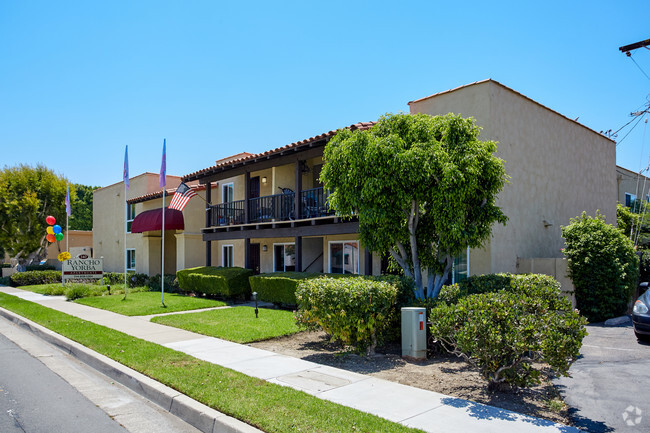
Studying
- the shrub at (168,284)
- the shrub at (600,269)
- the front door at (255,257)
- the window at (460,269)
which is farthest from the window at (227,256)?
the shrub at (600,269)

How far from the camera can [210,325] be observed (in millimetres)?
12328

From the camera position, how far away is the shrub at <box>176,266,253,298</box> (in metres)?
17.8

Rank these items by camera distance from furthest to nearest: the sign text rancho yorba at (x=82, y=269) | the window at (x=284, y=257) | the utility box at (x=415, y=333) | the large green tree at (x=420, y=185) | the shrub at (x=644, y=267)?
the sign text rancho yorba at (x=82, y=269)
the window at (x=284, y=257)
the shrub at (x=644, y=267)
the large green tree at (x=420, y=185)
the utility box at (x=415, y=333)

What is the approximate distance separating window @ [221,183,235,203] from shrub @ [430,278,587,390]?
738 inches

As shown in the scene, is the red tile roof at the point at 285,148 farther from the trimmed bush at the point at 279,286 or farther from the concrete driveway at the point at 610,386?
the concrete driveway at the point at 610,386

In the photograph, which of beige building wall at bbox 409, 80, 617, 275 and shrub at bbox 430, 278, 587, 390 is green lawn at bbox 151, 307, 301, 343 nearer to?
shrub at bbox 430, 278, 587, 390

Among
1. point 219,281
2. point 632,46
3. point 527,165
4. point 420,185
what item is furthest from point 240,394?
point 632,46

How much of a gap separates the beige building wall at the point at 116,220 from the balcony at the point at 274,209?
8112mm

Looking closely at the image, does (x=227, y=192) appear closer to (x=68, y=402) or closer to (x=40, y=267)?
(x=68, y=402)

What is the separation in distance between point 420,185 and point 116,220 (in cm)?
2827

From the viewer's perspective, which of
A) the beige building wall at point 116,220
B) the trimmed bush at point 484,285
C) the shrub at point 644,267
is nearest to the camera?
the trimmed bush at point 484,285

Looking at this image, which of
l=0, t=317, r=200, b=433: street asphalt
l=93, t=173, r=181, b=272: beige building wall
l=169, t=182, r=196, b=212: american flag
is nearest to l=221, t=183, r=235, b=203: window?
l=169, t=182, r=196, b=212: american flag

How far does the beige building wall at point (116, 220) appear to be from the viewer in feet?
96.8

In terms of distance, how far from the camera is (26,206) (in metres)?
33.0
